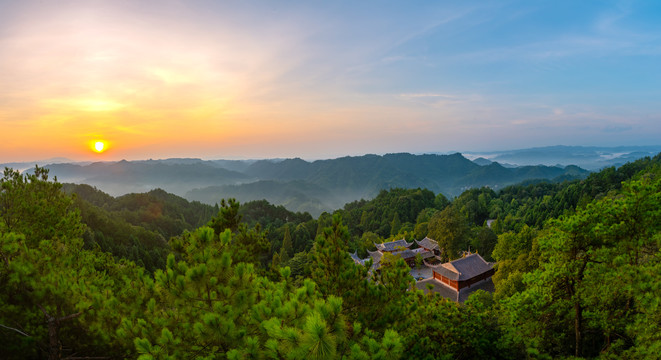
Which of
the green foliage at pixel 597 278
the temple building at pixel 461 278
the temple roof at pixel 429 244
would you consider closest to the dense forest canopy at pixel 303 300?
the green foliage at pixel 597 278

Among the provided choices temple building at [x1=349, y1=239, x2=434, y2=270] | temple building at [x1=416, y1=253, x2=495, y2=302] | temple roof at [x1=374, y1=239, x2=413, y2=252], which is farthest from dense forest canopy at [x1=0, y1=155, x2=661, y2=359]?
temple roof at [x1=374, y1=239, x2=413, y2=252]

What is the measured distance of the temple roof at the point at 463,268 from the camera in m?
24.1

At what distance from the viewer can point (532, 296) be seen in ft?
24.7

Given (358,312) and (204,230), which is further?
(358,312)

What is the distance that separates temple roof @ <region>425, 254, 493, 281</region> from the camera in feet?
79.2

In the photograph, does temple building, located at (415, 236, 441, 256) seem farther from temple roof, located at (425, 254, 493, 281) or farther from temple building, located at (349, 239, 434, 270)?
temple roof, located at (425, 254, 493, 281)

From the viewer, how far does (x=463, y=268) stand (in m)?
24.8

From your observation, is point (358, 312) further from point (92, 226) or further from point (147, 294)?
point (92, 226)

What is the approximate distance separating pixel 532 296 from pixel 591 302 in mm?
1156

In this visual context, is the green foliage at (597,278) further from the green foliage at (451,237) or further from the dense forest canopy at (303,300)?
the green foliage at (451,237)

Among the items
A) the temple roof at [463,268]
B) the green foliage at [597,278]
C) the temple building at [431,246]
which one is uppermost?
the green foliage at [597,278]

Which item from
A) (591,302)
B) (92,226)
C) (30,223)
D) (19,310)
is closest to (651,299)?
(591,302)

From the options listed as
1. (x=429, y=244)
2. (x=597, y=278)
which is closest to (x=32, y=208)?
(x=597, y=278)

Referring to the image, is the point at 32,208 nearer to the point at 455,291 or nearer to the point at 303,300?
the point at 303,300
